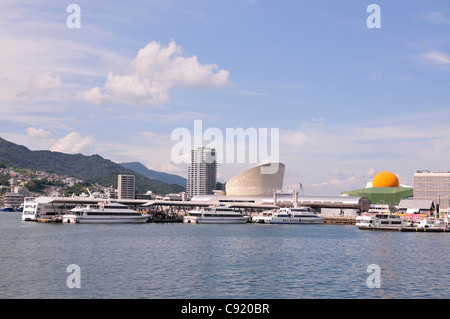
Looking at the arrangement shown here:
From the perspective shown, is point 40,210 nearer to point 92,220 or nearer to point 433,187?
point 92,220

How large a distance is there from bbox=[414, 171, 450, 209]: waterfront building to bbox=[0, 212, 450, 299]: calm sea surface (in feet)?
327

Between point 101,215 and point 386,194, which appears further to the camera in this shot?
point 386,194

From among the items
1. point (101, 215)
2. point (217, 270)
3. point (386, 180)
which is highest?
point (386, 180)

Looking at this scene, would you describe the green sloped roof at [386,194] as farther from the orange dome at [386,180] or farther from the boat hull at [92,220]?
the boat hull at [92,220]

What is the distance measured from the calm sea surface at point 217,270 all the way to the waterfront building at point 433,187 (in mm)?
99793

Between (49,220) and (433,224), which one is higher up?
(433,224)

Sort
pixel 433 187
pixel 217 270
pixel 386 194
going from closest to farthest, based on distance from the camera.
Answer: pixel 217 270 → pixel 433 187 → pixel 386 194

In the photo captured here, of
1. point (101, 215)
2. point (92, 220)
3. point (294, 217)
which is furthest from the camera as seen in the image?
point (294, 217)

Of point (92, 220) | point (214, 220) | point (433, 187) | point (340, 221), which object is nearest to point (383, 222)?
point (340, 221)

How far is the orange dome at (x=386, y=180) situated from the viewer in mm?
193250

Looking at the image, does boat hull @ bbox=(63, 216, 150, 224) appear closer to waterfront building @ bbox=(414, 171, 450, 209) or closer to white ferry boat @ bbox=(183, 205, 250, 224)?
white ferry boat @ bbox=(183, 205, 250, 224)

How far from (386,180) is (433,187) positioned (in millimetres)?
31733

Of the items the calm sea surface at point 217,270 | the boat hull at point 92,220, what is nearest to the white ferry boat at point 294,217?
the boat hull at point 92,220

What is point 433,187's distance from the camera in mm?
162250
